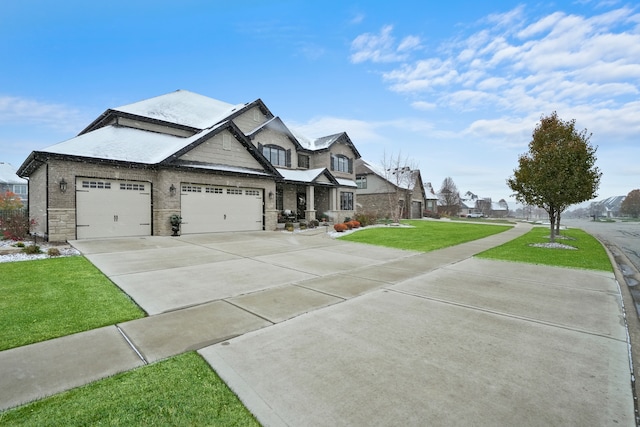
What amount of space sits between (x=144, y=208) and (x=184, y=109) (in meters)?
10.8

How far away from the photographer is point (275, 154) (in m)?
24.2

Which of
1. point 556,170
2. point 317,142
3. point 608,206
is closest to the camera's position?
point 556,170

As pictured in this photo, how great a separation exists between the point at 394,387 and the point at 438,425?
56cm

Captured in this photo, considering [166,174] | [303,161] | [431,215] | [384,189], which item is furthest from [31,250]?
[431,215]

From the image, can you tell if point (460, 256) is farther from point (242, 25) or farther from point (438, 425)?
point (242, 25)

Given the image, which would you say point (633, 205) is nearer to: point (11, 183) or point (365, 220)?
point (365, 220)

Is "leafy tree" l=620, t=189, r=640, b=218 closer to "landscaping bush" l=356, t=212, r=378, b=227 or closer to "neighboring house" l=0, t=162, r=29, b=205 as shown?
"landscaping bush" l=356, t=212, r=378, b=227

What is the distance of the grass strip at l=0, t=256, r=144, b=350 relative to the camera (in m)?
4.13

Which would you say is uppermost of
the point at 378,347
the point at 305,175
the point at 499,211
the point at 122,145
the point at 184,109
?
the point at 184,109

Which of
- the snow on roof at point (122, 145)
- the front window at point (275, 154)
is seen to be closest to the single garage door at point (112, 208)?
the snow on roof at point (122, 145)

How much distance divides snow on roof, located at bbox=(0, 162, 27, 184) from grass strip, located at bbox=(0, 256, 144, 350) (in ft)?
182

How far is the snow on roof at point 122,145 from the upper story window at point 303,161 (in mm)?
11239

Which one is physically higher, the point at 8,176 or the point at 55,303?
the point at 8,176

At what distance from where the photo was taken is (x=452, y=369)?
321cm
